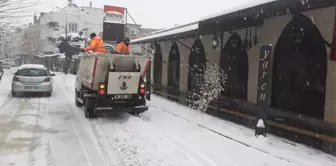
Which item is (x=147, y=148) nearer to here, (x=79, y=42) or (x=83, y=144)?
(x=83, y=144)

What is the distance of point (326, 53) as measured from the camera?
7.03 meters

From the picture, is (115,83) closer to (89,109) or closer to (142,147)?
(89,109)

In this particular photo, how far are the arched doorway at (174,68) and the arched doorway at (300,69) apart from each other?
7.98 meters

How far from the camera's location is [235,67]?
11195 mm

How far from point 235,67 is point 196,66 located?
2.95 meters

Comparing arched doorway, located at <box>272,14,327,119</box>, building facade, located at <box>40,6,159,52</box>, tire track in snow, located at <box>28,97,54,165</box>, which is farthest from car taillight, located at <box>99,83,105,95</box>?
building facade, located at <box>40,6,159,52</box>

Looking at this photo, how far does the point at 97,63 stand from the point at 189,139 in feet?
12.1

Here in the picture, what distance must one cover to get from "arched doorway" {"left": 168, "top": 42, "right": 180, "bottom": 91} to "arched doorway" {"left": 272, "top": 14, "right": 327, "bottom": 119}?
798 cm

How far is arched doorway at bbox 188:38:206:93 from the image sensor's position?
44.2 ft

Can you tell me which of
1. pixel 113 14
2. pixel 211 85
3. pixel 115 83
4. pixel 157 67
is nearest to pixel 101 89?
pixel 115 83

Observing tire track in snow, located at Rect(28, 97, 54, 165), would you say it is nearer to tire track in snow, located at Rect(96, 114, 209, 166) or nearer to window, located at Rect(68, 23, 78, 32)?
tire track in snow, located at Rect(96, 114, 209, 166)

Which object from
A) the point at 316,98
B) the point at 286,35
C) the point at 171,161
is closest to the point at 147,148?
the point at 171,161

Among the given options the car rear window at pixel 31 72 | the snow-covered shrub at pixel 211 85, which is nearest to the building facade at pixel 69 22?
the car rear window at pixel 31 72

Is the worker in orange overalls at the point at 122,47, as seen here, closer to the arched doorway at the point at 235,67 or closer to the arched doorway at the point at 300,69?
the arched doorway at the point at 235,67
